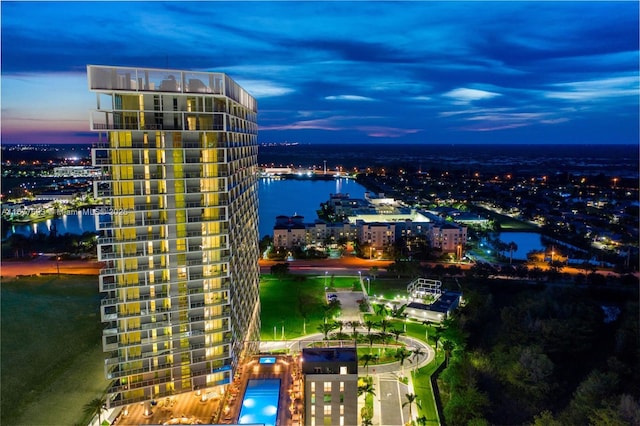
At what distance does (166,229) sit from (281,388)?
6.44 m

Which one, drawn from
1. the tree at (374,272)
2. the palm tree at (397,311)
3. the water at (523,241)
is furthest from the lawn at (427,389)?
the water at (523,241)

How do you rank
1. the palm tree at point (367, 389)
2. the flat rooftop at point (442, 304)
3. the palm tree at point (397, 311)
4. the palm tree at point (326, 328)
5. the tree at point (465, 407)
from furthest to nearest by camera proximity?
the flat rooftop at point (442, 304), the palm tree at point (397, 311), the palm tree at point (326, 328), the palm tree at point (367, 389), the tree at point (465, 407)

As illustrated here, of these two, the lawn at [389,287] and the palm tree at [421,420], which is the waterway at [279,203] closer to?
the lawn at [389,287]

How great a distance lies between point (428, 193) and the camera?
6800 cm

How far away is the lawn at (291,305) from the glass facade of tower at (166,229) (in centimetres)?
738

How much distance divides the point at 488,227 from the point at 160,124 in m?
38.3

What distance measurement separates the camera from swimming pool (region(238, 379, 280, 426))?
13.0 meters

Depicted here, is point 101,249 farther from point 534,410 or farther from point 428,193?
point 428,193

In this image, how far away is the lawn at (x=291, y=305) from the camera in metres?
21.5

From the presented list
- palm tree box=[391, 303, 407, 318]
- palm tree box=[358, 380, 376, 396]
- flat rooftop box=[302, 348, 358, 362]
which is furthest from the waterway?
palm tree box=[358, 380, 376, 396]

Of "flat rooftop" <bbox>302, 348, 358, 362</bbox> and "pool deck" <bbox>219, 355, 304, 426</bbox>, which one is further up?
"flat rooftop" <bbox>302, 348, 358, 362</bbox>

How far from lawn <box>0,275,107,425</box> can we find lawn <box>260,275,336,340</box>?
7598mm

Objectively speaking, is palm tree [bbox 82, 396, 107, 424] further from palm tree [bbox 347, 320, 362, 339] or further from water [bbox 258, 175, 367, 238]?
water [bbox 258, 175, 367, 238]

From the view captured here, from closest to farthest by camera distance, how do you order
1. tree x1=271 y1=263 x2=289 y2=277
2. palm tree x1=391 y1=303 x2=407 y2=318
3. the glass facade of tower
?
1. the glass facade of tower
2. palm tree x1=391 y1=303 x2=407 y2=318
3. tree x1=271 y1=263 x2=289 y2=277
